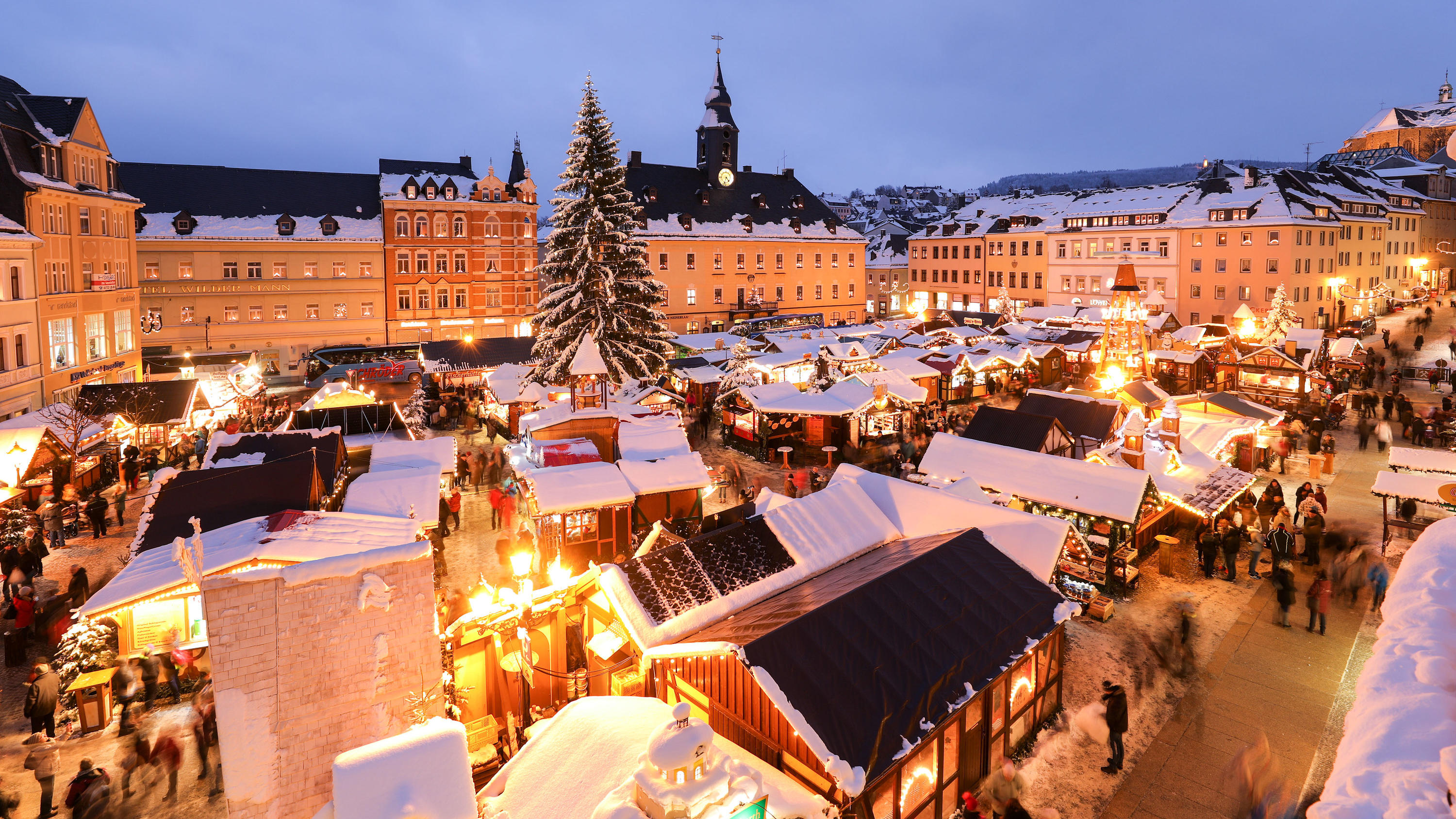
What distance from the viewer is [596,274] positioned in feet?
88.4

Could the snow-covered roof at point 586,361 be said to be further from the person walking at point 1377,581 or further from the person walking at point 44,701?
the person walking at point 1377,581

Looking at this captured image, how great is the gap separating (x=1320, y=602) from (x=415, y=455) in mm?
16843

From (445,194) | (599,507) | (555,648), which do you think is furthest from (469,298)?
(555,648)

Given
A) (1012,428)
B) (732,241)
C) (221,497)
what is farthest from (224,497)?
(732,241)

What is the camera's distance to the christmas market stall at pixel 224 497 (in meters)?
12.1

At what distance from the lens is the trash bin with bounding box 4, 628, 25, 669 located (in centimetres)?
1124

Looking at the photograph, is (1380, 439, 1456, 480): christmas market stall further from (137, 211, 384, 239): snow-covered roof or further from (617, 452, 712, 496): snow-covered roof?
(137, 211, 384, 239): snow-covered roof

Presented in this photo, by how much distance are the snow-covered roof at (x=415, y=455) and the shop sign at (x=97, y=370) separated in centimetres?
1561

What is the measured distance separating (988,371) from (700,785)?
30345 millimetres

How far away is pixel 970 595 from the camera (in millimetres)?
9016

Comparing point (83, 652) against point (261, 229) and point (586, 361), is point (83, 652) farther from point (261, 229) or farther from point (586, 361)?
point (261, 229)

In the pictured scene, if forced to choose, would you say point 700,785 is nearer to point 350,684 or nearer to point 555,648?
point 350,684

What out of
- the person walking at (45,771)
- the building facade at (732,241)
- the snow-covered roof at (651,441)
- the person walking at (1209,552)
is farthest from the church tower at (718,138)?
the person walking at (45,771)

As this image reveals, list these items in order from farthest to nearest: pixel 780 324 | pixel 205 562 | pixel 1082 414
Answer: pixel 780 324 < pixel 1082 414 < pixel 205 562
